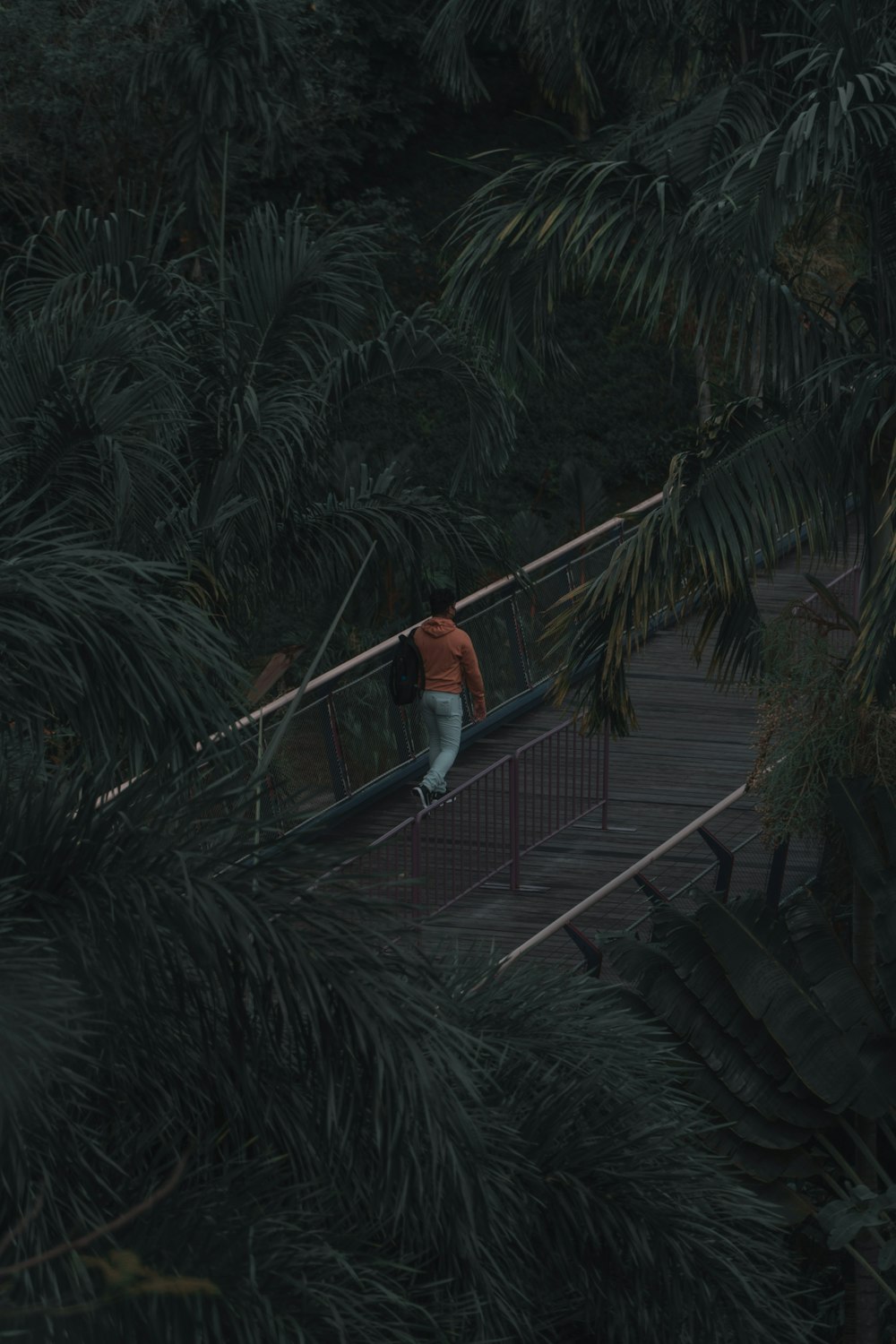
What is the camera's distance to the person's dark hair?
12648 mm

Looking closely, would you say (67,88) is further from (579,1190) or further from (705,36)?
(579,1190)

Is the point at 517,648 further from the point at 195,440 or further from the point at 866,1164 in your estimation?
the point at 866,1164

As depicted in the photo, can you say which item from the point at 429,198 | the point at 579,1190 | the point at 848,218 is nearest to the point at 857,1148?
the point at 579,1190

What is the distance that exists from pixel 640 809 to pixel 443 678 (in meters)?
2.00

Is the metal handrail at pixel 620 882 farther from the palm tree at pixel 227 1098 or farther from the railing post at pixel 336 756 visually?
the palm tree at pixel 227 1098

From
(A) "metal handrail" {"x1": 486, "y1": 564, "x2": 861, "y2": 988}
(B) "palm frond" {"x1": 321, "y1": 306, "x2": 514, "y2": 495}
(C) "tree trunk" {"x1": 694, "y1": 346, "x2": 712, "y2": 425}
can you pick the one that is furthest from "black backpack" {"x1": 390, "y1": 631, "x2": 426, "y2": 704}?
(C) "tree trunk" {"x1": 694, "y1": 346, "x2": 712, "y2": 425}

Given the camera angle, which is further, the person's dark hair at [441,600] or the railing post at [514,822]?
the person's dark hair at [441,600]

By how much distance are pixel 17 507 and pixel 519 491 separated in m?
24.0

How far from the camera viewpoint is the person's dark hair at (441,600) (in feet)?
41.5

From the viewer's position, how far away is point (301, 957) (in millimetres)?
4547

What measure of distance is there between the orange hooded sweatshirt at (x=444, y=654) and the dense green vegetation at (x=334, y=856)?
398 millimetres

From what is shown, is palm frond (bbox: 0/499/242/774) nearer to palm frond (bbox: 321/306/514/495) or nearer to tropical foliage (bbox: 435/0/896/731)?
tropical foliage (bbox: 435/0/896/731)

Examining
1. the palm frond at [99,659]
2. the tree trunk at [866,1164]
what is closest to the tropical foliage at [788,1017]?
the tree trunk at [866,1164]

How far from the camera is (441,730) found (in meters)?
13.0
